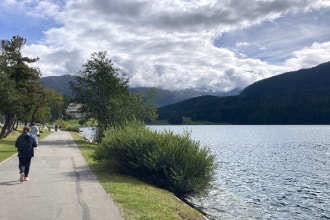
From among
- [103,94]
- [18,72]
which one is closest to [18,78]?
[18,72]

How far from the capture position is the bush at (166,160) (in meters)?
17.3

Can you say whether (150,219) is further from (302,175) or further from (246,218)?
(302,175)

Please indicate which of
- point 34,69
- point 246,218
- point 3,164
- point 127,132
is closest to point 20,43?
point 34,69

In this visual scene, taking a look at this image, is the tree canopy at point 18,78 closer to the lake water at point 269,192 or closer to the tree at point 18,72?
the tree at point 18,72

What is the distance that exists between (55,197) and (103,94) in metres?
36.5

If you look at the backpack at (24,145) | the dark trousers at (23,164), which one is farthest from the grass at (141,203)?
the backpack at (24,145)

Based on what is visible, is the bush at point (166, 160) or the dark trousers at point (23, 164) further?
the bush at point (166, 160)

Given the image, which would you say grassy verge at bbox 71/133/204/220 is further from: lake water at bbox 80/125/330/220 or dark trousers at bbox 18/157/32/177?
dark trousers at bbox 18/157/32/177

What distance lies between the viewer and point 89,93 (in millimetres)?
48000

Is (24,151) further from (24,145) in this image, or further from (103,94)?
(103,94)

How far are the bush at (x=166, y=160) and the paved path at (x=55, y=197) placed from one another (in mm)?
1953

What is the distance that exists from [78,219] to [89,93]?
129 ft

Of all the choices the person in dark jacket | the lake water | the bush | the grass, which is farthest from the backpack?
the lake water

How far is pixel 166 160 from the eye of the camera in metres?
17.6
